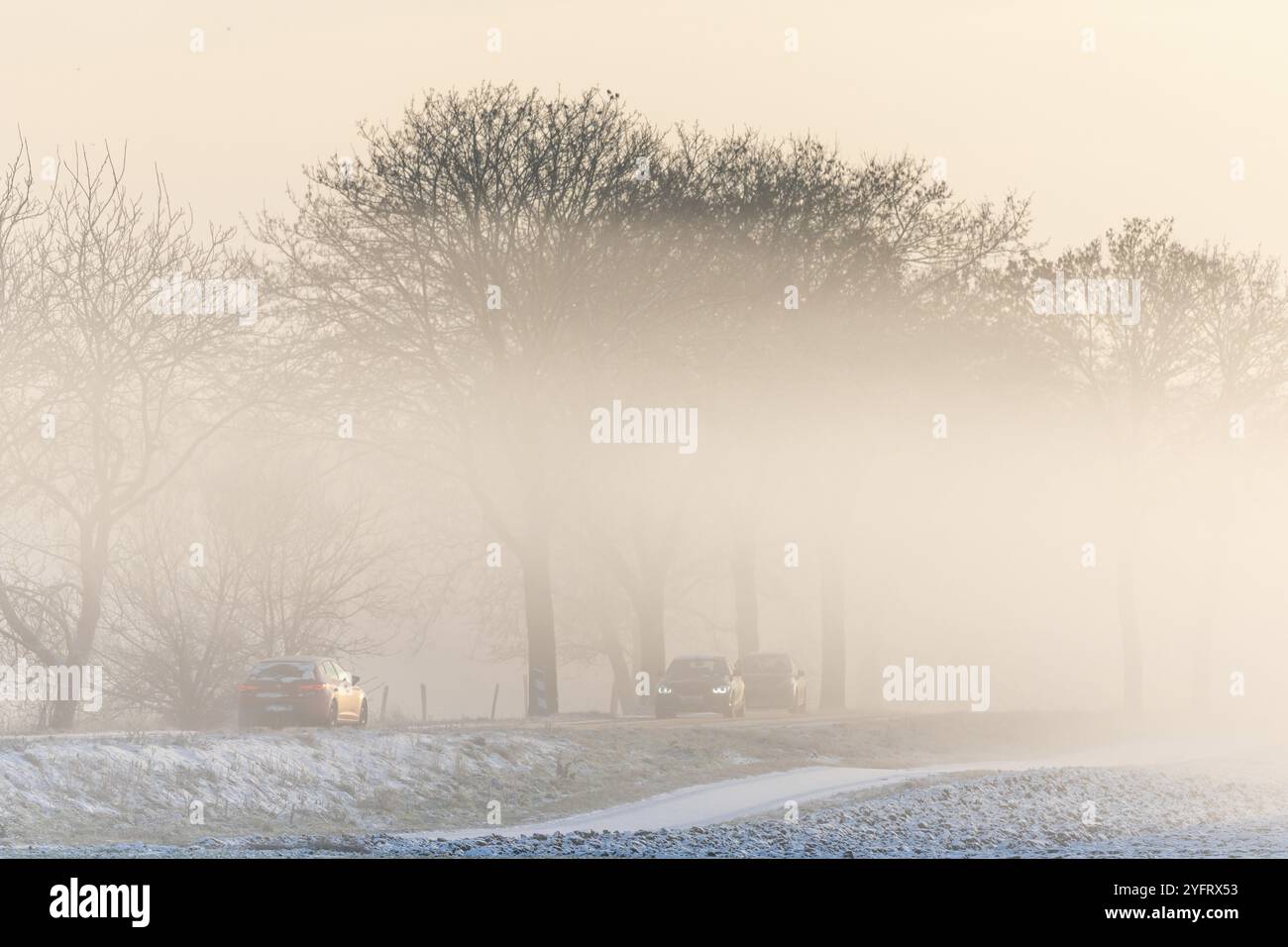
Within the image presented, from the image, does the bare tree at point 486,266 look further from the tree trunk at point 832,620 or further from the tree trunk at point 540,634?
the tree trunk at point 832,620

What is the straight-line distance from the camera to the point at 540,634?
48.5 m

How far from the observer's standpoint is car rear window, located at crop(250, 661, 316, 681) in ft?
124

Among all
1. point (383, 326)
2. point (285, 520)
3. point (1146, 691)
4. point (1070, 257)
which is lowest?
point (1146, 691)

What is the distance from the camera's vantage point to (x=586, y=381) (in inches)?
1960

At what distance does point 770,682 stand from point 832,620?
4617 mm

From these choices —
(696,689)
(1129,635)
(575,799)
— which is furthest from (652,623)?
(575,799)

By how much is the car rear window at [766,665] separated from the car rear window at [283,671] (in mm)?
20994

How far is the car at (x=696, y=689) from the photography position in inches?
1969

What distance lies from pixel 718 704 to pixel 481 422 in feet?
31.8

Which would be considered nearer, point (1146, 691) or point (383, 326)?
point (383, 326)

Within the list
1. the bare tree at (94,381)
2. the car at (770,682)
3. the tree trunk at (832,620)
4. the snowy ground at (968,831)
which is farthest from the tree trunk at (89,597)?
the tree trunk at (832,620)

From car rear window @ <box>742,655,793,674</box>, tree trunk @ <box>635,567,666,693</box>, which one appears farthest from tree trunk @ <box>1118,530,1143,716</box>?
tree trunk @ <box>635,567,666,693</box>
